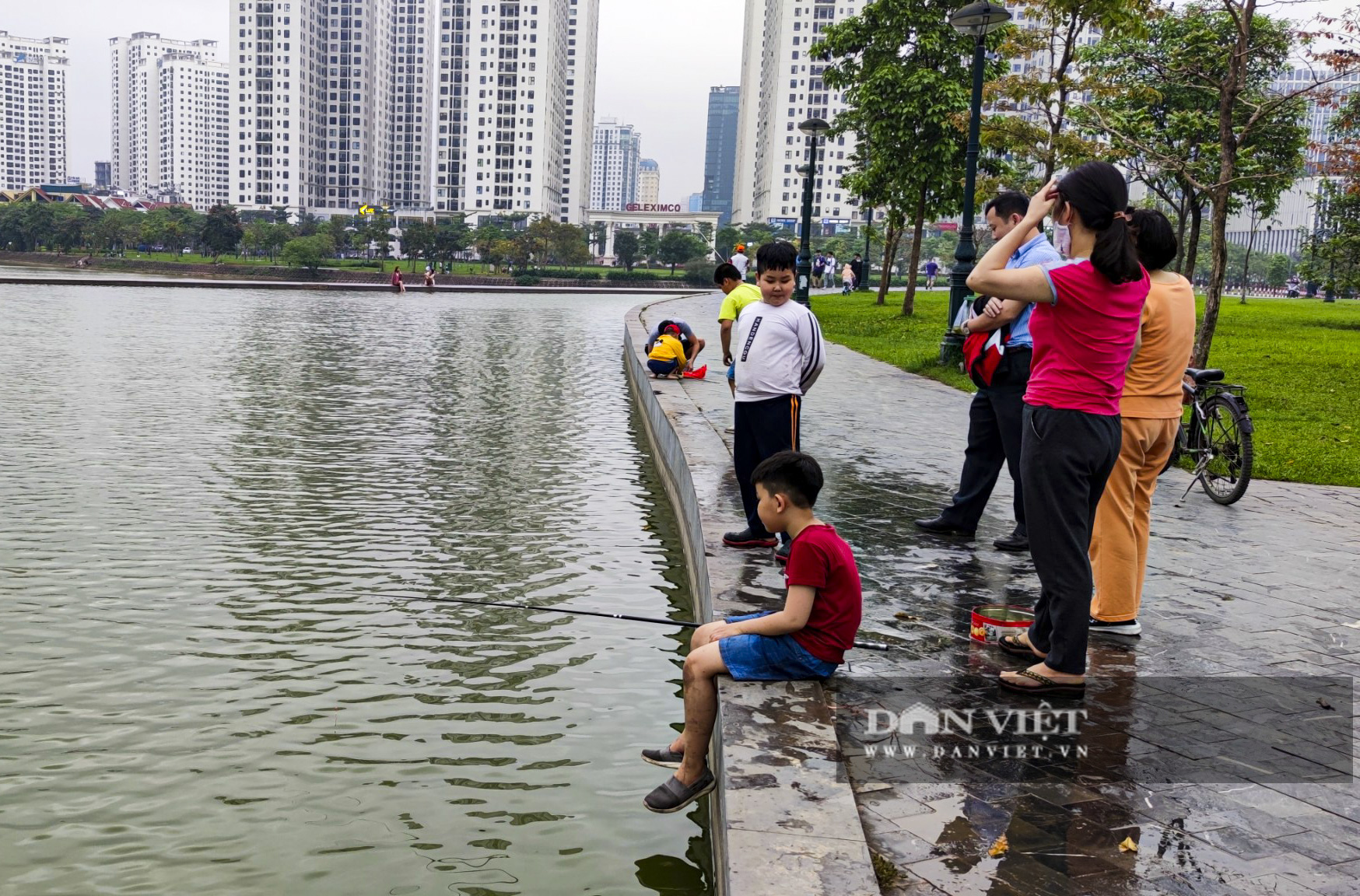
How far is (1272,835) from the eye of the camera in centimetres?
333

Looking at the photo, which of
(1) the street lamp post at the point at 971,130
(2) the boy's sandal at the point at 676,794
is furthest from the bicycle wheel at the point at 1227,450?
(2) the boy's sandal at the point at 676,794

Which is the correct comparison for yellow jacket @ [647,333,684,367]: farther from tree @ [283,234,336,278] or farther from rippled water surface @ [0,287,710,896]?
tree @ [283,234,336,278]

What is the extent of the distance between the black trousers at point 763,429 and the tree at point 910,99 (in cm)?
2119

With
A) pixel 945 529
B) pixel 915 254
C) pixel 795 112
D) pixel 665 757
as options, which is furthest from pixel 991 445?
pixel 795 112

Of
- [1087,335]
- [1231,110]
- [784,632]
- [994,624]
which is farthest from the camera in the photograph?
[1231,110]

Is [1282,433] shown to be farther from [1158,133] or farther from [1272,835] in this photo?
[1158,133]

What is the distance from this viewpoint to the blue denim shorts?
13.4 feet

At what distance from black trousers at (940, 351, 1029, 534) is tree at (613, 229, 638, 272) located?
9290 cm

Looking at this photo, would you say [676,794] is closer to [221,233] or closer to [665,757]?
[665,757]

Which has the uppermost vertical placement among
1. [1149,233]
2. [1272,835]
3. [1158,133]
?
[1158,133]

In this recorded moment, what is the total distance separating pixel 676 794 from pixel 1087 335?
2.20 meters

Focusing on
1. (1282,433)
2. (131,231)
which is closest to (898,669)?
(1282,433)

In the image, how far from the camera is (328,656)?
5.59 meters

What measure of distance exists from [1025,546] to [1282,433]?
288 inches
